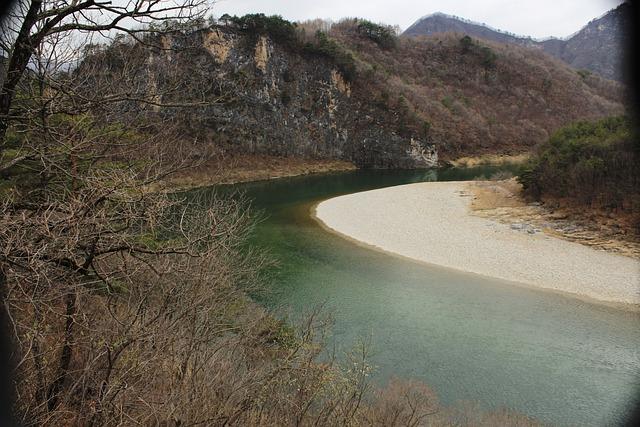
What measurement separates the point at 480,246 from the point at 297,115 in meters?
34.7

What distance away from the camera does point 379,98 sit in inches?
2087

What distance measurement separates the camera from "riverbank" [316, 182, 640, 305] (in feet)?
43.4

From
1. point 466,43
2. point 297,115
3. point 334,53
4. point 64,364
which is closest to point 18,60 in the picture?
point 64,364

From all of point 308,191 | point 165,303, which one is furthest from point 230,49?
point 165,303

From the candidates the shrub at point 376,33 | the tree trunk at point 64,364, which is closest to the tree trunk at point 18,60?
the tree trunk at point 64,364

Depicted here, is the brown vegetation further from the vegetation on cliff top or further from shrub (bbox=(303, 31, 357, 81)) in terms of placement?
the vegetation on cliff top

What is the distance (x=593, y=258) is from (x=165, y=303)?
50.4 ft

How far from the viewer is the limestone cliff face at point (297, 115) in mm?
42938

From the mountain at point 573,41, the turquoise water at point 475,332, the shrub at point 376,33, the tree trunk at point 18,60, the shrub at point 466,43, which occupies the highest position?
the mountain at point 573,41

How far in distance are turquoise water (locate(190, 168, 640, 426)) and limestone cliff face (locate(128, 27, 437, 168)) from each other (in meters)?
29.3

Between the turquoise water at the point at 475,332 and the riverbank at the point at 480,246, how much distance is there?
1058 mm

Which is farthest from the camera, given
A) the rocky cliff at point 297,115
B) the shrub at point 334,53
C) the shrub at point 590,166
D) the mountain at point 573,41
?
the mountain at point 573,41

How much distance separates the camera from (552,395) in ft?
25.0

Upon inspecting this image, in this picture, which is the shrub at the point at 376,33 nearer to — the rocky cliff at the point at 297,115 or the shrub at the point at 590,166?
the rocky cliff at the point at 297,115
